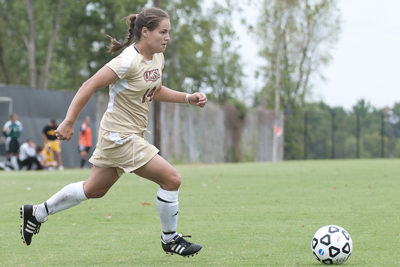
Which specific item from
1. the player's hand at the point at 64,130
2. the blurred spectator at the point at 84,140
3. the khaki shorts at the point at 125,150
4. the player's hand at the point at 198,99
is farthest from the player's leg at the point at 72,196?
the blurred spectator at the point at 84,140

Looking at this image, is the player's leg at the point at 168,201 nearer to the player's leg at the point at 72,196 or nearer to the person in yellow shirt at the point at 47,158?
the player's leg at the point at 72,196

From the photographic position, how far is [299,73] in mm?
47125

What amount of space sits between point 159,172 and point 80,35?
38766mm

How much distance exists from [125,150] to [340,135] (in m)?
35.7

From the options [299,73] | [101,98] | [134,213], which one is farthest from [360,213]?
[299,73]

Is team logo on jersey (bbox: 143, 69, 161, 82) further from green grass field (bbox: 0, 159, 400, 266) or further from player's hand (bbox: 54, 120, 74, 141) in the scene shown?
green grass field (bbox: 0, 159, 400, 266)

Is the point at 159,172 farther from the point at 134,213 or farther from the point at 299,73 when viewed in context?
the point at 299,73

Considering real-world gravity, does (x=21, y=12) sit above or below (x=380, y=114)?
above

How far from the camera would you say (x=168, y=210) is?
4.51m

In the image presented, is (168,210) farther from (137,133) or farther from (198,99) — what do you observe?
(198,99)

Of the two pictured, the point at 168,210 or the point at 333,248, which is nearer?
the point at 333,248

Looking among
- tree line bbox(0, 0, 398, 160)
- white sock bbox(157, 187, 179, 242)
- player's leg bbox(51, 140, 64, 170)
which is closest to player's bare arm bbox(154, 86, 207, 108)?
white sock bbox(157, 187, 179, 242)

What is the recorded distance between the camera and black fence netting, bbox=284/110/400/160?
3775 centimetres

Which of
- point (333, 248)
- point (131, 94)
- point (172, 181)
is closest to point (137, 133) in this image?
point (131, 94)
